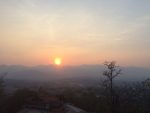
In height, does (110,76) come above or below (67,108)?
above

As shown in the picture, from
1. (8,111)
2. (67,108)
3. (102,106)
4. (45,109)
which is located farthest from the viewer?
(102,106)

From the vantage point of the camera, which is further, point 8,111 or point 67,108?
point 8,111

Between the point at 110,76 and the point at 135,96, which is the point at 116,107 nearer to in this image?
the point at 110,76

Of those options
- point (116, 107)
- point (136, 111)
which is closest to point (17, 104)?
point (116, 107)

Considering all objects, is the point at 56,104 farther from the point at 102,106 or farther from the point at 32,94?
the point at 102,106

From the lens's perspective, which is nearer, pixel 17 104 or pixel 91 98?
pixel 17 104

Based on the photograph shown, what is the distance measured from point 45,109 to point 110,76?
10.9 m

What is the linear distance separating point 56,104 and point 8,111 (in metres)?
6.98

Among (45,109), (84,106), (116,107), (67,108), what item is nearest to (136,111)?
(116,107)

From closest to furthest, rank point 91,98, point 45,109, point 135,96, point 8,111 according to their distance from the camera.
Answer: point 45,109
point 8,111
point 91,98
point 135,96

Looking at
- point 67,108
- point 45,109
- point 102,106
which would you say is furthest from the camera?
point 102,106

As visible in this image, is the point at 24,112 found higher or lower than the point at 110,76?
lower

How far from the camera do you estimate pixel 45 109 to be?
32562 millimetres

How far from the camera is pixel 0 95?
1556 inches
